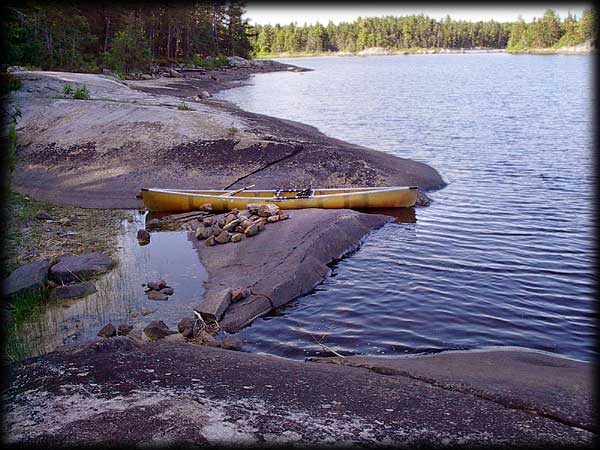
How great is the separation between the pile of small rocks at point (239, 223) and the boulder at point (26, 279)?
348 centimetres

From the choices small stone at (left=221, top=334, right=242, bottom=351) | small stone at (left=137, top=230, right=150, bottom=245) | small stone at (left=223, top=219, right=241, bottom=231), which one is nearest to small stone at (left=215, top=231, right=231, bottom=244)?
small stone at (left=223, top=219, right=241, bottom=231)

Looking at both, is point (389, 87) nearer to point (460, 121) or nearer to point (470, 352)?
point (460, 121)

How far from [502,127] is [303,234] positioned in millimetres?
21464

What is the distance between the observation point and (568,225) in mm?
14914

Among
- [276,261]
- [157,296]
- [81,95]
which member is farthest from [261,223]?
[81,95]

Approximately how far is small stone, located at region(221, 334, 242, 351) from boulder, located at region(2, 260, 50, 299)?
3.84 meters

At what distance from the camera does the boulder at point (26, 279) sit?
1011 cm

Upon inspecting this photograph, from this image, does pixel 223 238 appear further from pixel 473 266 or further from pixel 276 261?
pixel 473 266

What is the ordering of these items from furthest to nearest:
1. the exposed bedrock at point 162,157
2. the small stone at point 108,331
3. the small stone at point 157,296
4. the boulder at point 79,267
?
the exposed bedrock at point 162,157 < the boulder at point 79,267 < the small stone at point 157,296 < the small stone at point 108,331

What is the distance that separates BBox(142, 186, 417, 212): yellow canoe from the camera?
1509cm

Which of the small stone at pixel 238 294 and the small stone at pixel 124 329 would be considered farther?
the small stone at pixel 238 294

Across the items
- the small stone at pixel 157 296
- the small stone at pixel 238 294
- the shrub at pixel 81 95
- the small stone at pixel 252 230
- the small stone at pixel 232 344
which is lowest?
the small stone at pixel 232 344

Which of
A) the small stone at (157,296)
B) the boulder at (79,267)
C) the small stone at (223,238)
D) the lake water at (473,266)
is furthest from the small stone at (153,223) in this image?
the lake water at (473,266)

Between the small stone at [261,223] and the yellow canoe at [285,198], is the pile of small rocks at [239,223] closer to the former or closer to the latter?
the small stone at [261,223]
